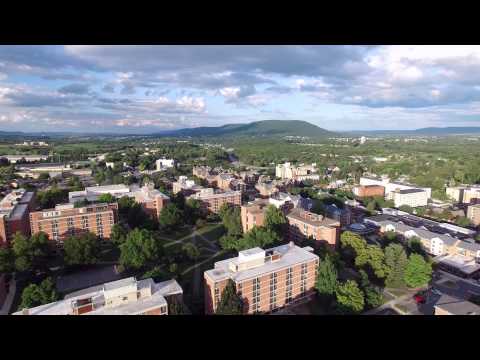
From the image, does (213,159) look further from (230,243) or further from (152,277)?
(152,277)

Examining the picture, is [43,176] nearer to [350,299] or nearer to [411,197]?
[350,299]

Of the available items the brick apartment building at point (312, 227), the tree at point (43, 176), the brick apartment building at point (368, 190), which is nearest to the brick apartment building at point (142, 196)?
the brick apartment building at point (312, 227)

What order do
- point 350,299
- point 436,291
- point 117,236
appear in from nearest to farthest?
point 350,299, point 436,291, point 117,236

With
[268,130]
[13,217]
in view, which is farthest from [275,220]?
[268,130]

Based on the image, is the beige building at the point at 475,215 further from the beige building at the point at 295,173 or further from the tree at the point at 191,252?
the tree at the point at 191,252
